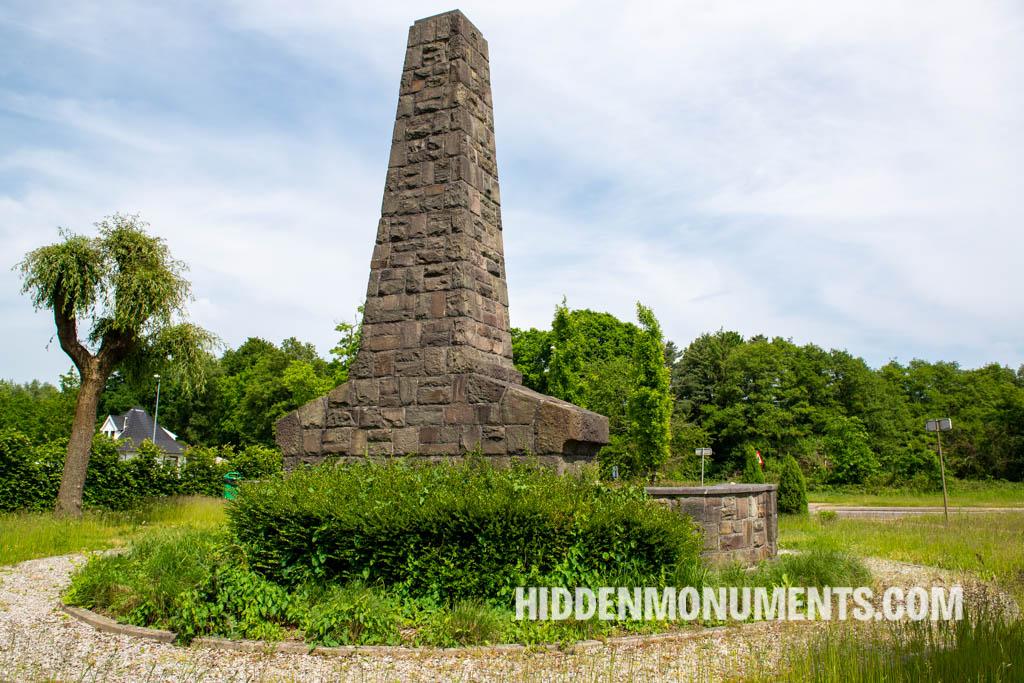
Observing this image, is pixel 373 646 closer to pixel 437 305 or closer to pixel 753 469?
A: pixel 437 305

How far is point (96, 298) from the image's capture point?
14367 millimetres

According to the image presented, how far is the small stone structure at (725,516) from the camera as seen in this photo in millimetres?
7633

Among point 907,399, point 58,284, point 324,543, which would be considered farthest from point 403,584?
point 907,399

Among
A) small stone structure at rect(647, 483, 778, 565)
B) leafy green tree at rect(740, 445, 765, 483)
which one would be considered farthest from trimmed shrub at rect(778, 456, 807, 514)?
small stone structure at rect(647, 483, 778, 565)

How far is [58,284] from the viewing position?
1411 cm

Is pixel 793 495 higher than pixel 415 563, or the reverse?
pixel 793 495

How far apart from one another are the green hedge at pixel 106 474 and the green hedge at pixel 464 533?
335 inches

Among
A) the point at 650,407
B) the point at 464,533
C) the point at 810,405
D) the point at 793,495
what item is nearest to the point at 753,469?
the point at 650,407

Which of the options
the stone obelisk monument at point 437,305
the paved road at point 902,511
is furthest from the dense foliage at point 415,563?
the paved road at point 902,511

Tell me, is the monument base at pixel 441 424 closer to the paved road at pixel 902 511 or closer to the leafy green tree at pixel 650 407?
the paved road at pixel 902 511

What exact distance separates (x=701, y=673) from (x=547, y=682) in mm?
1027

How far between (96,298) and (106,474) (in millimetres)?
4036

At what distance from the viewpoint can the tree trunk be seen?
1400 cm

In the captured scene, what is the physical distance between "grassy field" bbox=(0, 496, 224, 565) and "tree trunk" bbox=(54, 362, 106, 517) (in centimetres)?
35
